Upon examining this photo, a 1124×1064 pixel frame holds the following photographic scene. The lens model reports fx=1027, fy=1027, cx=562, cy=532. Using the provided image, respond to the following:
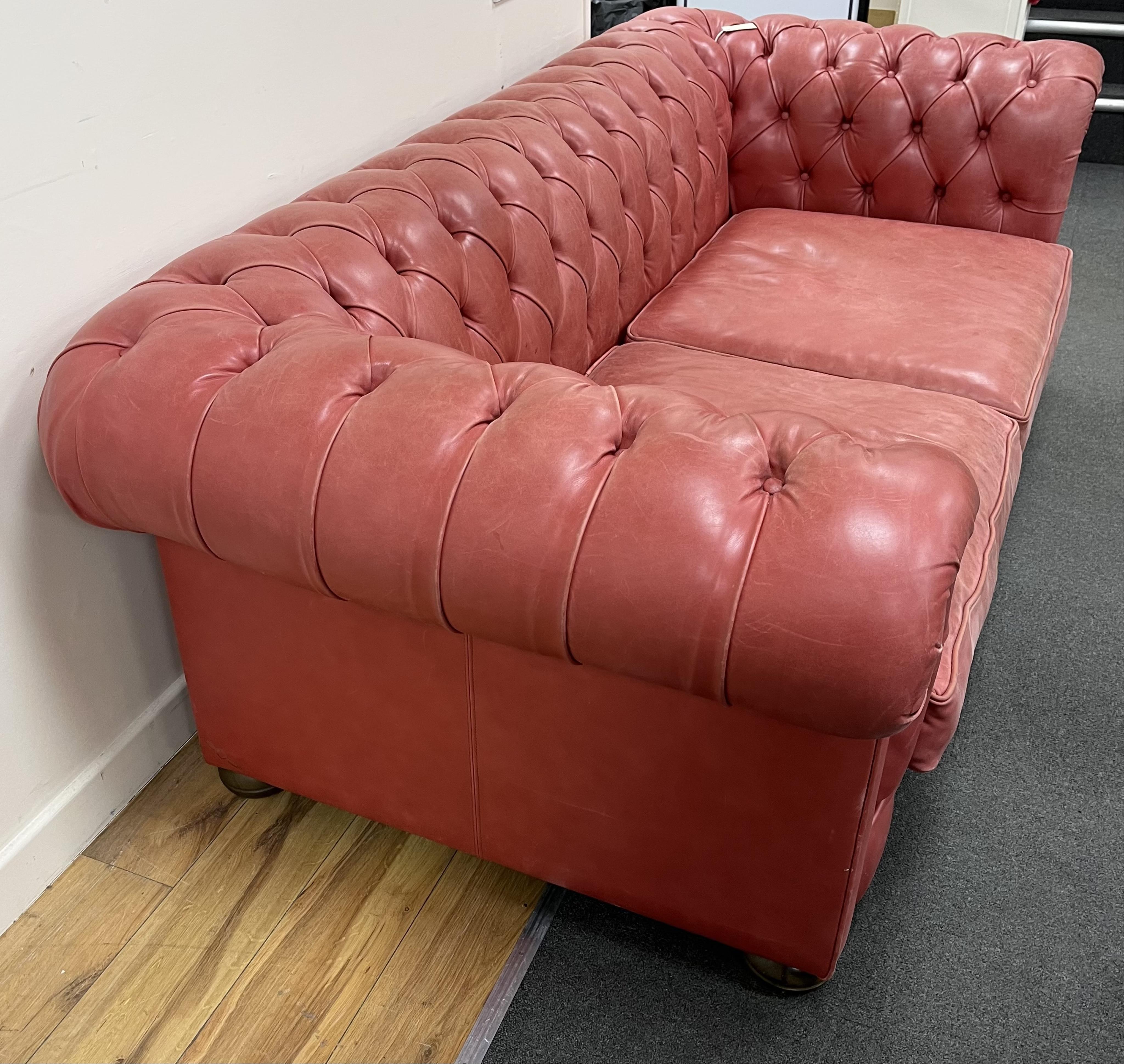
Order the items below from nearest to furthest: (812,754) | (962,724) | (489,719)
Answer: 1. (812,754)
2. (489,719)
3. (962,724)

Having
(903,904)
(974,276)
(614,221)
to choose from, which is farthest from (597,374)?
(903,904)

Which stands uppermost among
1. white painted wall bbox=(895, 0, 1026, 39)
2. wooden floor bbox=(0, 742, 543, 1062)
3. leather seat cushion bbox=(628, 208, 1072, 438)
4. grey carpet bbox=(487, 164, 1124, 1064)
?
white painted wall bbox=(895, 0, 1026, 39)

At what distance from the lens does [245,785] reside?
1.47m

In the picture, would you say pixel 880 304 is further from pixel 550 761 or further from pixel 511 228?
pixel 550 761

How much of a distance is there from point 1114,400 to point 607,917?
202cm

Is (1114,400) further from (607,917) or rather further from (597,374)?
(607,917)

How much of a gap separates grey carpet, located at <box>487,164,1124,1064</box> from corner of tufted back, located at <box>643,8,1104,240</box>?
998mm

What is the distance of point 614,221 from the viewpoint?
181 cm

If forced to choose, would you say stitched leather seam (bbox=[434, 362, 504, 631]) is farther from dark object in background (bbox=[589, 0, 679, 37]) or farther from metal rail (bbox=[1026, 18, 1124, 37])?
metal rail (bbox=[1026, 18, 1124, 37])

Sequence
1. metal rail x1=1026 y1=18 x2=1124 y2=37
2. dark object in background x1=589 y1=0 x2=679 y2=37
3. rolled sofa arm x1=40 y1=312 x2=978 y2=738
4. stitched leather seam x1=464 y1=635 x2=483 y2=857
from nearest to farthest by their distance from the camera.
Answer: rolled sofa arm x1=40 y1=312 x2=978 y2=738, stitched leather seam x1=464 y1=635 x2=483 y2=857, dark object in background x1=589 y1=0 x2=679 y2=37, metal rail x1=1026 y1=18 x2=1124 y2=37

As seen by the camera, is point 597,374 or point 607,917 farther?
Answer: point 597,374

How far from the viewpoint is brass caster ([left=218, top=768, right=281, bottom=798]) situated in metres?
1.47

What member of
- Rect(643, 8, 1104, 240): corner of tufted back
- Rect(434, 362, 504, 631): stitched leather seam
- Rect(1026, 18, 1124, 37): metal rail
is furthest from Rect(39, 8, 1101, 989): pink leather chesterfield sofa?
Rect(1026, 18, 1124, 37): metal rail

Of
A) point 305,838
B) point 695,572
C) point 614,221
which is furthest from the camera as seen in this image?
point 614,221
